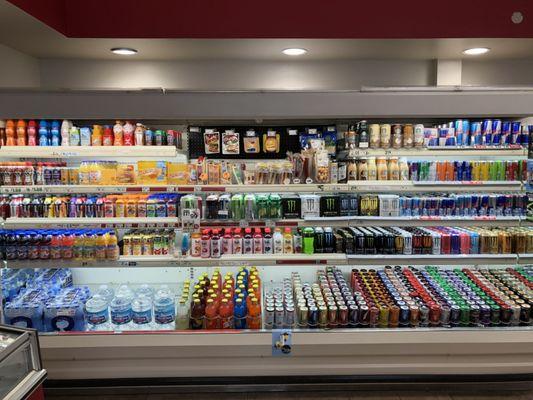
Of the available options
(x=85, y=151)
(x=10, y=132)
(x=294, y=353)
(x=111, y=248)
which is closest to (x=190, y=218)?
(x=111, y=248)

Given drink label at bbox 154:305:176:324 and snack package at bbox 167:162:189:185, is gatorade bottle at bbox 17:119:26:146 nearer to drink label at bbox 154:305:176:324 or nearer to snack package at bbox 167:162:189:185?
snack package at bbox 167:162:189:185

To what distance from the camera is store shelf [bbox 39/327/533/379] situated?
3.23 m

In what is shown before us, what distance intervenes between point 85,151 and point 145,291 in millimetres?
1432

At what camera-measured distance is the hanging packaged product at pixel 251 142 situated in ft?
12.1

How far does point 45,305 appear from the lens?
3.39 metres

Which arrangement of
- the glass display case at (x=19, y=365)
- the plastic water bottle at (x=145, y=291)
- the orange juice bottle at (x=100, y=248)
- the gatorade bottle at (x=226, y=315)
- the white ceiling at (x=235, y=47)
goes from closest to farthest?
1. the glass display case at (x=19, y=365)
2. the white ceiling at (x=235, y=47)
3. the gatorade bottle at (x=226, y=315)
4. the orange juice bottle at (x=100, y=248)
5. the plastic water bottle at (x=145, y=291)

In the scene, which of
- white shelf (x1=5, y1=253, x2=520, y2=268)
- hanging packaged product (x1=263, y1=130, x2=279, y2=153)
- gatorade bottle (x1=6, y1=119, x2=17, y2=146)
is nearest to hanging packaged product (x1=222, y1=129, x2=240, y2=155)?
hanging packaged product (x1=263, y1=130, x2=279, y2=153)

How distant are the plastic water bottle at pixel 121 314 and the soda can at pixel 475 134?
11.0 ft

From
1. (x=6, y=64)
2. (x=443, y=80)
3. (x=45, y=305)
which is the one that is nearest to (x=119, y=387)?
(x=45, y=305)

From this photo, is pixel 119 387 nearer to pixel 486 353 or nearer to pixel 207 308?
pixel 207 308

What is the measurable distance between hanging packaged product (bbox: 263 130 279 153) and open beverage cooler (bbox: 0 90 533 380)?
0.04 feet

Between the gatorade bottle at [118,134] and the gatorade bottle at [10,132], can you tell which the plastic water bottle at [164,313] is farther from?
the gatorade bottle at [10,132]

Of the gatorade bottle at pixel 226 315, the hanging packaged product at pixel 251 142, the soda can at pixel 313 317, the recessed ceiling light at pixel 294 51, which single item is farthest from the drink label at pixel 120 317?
the recessed ceiling light at pixel 294 51

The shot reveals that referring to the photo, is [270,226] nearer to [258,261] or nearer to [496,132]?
[258,261]
